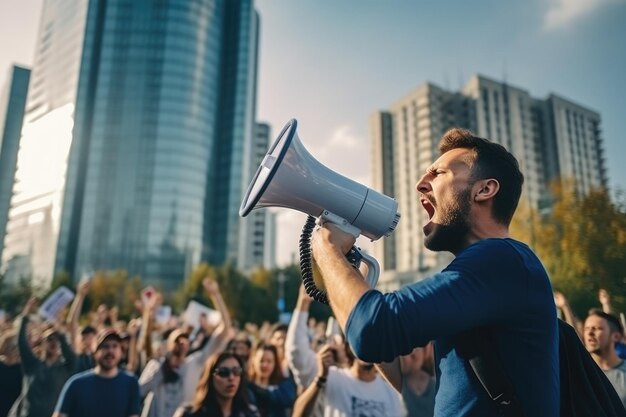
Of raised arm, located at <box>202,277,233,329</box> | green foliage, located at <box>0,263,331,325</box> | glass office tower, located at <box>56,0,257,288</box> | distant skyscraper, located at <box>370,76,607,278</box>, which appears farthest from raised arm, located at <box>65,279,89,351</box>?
distant skyscraper, located at <box>370,76,607,278</box>

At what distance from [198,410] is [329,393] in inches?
44.9

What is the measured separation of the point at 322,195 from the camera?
1860 mm

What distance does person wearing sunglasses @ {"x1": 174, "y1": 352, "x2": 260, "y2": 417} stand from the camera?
14.4ft

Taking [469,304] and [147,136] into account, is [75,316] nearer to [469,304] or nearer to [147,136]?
[469,304]

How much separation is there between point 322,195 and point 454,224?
19.0 inches

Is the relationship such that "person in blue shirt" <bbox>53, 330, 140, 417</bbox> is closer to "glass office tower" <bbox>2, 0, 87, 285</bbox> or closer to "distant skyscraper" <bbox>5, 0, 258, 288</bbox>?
"glass office tower" <bbox>2, 0, 87, 285</bbox>

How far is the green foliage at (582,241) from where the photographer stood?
15230 millimetres

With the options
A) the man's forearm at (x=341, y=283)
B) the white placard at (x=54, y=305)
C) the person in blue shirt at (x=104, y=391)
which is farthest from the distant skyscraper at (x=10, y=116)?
the man's forearm at (x=341, y=283)

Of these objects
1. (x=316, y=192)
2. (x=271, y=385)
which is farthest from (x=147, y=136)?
(x=316, y=192)

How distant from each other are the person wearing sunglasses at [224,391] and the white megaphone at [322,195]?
3.08 metres

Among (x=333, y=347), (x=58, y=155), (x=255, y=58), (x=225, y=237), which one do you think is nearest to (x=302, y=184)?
(x=333, y=347)

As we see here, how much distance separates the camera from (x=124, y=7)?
79250 mm

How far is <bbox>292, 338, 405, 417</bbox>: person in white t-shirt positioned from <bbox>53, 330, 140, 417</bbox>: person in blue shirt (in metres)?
1.95

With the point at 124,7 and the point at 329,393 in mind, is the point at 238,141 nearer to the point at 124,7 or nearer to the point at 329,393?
the point at 124,7
